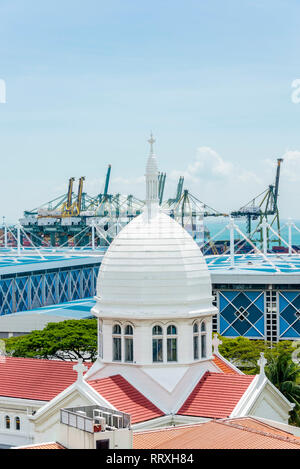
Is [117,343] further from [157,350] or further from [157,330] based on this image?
[157,330]

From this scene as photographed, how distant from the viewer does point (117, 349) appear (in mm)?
48906

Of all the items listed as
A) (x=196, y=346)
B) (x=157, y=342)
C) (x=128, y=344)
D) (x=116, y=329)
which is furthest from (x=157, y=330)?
(x=196, y=346)

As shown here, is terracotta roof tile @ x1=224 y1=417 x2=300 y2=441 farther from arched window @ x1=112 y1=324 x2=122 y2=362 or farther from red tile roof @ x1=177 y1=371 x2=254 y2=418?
arched window @ x1=112 y1=324 x2=122 y2=362

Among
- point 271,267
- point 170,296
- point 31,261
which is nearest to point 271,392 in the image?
point 170,296

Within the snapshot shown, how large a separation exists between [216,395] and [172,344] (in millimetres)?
3237

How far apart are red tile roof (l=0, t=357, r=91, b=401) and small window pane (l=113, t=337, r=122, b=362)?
352 cm

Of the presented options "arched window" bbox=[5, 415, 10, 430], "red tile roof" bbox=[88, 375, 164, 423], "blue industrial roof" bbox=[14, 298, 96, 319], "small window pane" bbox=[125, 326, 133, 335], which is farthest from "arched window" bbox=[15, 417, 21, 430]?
"blue industrial roof" bbox=[14, 298, 96, 319]

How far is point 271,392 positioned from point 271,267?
74991 mm

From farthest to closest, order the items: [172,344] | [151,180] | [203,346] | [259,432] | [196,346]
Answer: [151,180]
[203,346]
[196,346]
[172,344]
[259,432]

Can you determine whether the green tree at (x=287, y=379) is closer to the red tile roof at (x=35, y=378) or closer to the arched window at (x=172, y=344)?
the arched window at (x=172, y=344)

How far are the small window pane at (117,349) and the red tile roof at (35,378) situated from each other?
3.52 meters

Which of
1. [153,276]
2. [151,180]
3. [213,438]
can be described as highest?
[151,180]
